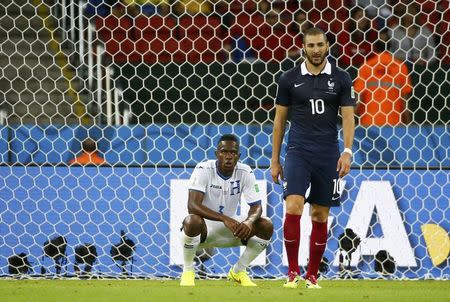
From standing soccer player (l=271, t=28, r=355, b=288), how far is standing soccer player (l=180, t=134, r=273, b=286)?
0.69 meters

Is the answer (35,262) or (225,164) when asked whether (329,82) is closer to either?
(225,164)

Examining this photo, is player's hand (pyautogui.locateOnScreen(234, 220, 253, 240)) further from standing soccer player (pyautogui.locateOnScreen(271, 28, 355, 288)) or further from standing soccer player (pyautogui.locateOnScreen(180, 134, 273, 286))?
standing soccer player (pyautogui.locateOnScreen(271, 28, 355, 288))

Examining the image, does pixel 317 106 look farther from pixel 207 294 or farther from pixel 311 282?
pixel 207 294

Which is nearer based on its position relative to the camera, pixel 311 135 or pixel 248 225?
pixel 311 135

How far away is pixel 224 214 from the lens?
848 centimetres

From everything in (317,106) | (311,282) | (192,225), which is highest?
(317,106)

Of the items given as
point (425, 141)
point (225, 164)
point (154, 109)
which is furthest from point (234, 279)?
point (154, 109)

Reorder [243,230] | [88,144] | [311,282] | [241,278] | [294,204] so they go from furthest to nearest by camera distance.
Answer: [88,144] < [241,278] < [243,230] < [311,282] < [294,204]

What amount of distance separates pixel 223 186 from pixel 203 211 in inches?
12.8

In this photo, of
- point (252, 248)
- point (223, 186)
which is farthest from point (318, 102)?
point (252, 248)

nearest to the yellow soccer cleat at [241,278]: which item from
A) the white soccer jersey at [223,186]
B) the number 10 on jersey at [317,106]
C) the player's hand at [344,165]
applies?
the white soccer jersey at [223,186]

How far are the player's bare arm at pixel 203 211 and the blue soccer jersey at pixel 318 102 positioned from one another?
891 millimetres

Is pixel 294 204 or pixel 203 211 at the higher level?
pixel 294 204

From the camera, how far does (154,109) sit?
11414mm
